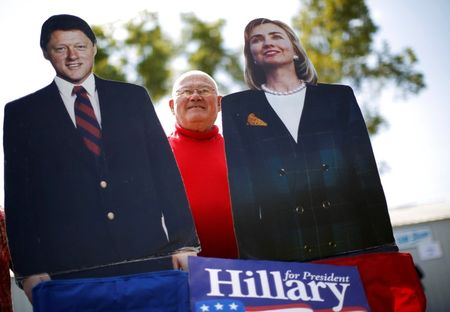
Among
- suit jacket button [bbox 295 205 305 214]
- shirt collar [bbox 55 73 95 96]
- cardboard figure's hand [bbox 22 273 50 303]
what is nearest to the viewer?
cardboard figure's hand [bbox 22 273 50 303]

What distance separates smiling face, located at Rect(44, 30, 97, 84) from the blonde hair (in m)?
0.83

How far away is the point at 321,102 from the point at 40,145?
4.53 feet

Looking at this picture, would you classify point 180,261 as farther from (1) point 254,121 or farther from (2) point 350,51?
(2) point 350,51

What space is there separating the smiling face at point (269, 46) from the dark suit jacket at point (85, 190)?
733mm

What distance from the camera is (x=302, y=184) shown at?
7.07 feet

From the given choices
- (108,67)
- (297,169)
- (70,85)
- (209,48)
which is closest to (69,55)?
(70,85)

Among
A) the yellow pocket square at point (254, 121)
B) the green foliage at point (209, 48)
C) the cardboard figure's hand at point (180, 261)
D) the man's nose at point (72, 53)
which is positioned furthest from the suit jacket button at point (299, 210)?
the green foliage at point (209, 48)

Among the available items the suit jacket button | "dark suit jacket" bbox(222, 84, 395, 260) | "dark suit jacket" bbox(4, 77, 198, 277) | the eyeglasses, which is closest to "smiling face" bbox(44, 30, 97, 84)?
"dark suit jacket" bbox(4, 77, 198, 277)

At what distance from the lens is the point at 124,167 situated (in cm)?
193

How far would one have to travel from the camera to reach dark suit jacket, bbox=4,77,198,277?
1793mm

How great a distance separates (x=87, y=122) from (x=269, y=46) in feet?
3.43

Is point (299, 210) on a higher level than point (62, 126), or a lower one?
lower

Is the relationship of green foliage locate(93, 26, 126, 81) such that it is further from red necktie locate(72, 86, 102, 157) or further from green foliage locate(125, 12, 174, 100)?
red necktie locate(72, 86, 102, 157)

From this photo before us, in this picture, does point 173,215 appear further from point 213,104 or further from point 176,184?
point 213,104
